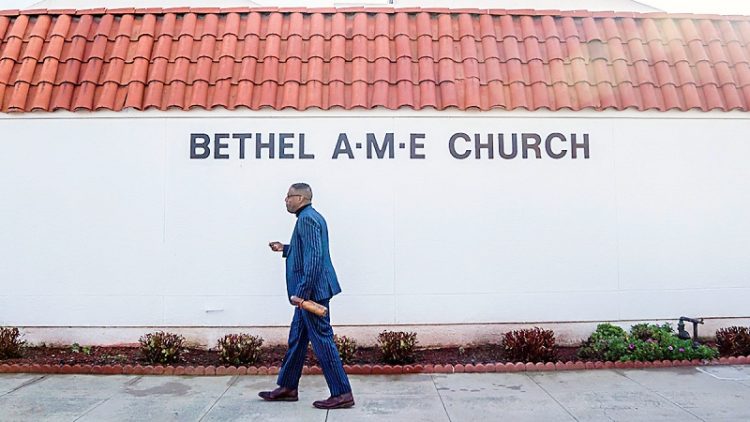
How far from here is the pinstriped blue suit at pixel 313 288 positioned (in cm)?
527

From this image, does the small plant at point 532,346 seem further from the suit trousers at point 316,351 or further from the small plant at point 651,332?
the suit trousers at point 316,351

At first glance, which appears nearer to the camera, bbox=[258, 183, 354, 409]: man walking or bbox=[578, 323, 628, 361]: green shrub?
bbox=[258, 183, 354, 409]: man walking

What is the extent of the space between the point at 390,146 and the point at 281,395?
3549 millimetres

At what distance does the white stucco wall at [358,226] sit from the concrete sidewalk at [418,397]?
1.18 meters

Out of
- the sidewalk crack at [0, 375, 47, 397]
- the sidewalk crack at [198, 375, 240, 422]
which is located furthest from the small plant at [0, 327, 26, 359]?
the sidewalk crack at [198, 375, 240, 422]

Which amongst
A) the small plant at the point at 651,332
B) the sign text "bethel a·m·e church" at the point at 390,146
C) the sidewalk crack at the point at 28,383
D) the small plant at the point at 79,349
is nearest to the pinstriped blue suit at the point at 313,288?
the sign text "bethel a·m·e church" at the point at 390,146

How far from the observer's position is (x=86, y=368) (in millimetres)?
6656

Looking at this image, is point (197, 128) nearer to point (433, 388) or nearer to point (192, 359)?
point (192, 359)

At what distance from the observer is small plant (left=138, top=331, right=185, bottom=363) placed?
6809 mm

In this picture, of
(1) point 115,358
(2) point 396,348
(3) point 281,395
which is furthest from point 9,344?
(2) point 396,348

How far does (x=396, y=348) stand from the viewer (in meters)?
6.84

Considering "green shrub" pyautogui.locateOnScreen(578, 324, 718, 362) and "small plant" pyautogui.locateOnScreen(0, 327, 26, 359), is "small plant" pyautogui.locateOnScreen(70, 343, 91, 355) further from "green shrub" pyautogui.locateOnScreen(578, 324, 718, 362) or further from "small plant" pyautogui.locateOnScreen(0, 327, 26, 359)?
"green shrub" pyautogui.locateOnScreen(578, 324, 718, 362)

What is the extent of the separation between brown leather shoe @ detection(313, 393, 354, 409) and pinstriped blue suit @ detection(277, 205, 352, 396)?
45 millimetres

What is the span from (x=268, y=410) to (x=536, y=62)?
220 inches
